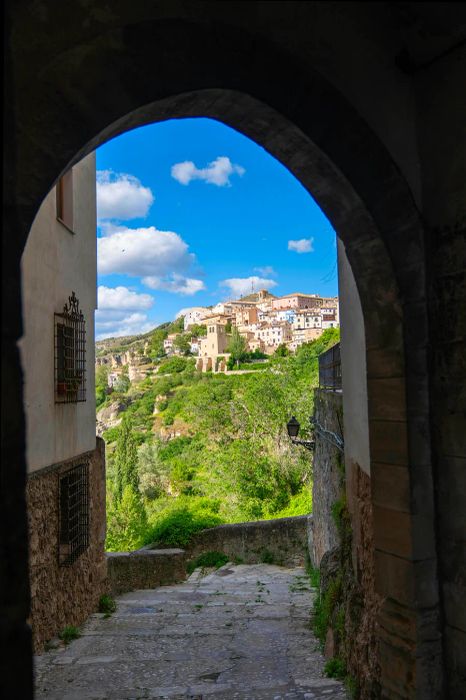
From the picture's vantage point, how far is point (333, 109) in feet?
8.04

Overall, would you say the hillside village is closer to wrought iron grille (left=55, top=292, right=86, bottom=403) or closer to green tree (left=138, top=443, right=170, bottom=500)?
green tree (left=138, top=443, right=170, bottom=500)

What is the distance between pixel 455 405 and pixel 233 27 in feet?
6.54

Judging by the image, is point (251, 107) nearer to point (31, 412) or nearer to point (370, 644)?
point (370, 644)

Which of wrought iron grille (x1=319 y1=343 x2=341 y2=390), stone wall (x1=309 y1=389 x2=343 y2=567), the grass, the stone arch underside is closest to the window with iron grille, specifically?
the grass

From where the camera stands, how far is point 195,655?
4.96 metres

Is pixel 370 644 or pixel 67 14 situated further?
pixel 370 644

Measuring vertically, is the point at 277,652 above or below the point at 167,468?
above

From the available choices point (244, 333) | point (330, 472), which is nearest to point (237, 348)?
point (244, 333)

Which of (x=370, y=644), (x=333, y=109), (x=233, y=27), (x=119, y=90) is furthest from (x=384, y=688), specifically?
(x=233, y=27)

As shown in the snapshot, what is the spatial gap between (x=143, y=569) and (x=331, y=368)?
649cm

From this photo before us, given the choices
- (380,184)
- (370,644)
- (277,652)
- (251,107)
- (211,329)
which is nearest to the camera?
(251,107)

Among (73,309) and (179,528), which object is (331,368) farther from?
(179,528)

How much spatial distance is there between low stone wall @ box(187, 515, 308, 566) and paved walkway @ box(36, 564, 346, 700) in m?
5.35

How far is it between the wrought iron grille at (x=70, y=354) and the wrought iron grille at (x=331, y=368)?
10.6ft
